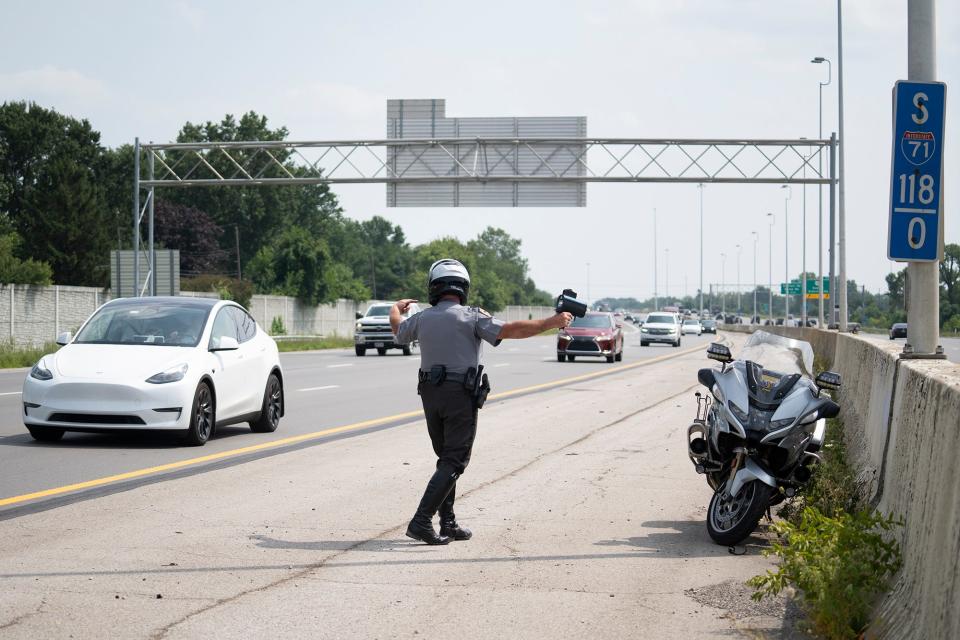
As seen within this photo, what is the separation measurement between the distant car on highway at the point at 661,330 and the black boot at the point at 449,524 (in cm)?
5479

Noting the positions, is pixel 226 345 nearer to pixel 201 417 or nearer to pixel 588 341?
pixel 201 417

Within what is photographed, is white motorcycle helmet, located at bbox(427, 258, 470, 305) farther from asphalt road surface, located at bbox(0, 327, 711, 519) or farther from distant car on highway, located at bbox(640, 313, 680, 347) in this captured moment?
distant car on highway, located at bbox(640, 313, 680, 347)

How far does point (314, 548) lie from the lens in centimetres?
781

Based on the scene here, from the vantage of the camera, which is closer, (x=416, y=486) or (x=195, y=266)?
(x=416, y=486)

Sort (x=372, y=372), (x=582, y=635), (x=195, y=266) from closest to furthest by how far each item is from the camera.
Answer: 1. (x=582, y=635)
2. (x=372, y=372)
3. (x=195, y=266)

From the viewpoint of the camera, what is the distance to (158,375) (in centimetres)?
1288

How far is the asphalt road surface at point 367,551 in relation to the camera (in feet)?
19.8

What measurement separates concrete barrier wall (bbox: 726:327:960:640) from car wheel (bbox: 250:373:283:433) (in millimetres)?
7592

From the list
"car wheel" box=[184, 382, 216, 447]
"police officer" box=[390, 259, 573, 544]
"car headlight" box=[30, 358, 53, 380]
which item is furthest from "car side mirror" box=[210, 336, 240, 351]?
"police officer" box=[390, 259, 573, 544]

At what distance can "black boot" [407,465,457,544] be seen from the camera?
7840mm

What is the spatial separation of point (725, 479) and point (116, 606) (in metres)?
4.17

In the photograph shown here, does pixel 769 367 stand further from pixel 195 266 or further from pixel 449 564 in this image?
pixel 195 266

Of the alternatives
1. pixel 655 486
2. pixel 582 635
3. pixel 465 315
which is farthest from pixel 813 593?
pixel 655 486

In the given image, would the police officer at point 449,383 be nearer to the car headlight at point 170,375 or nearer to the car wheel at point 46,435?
the car headlight at point 170,375
